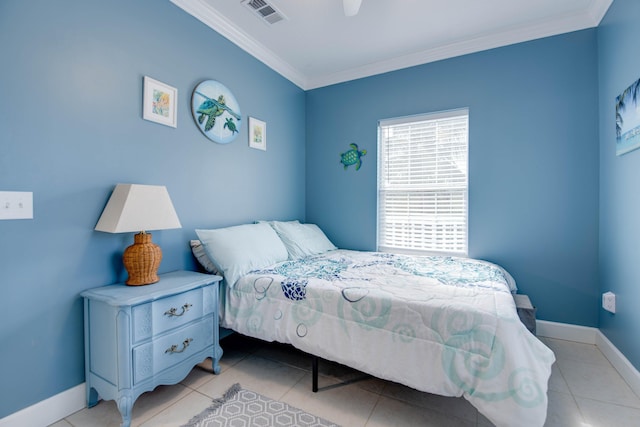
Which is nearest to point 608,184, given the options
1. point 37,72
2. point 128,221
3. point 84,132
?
point 128,221

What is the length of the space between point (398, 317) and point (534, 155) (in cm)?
210

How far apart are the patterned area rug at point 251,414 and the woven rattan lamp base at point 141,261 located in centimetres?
83

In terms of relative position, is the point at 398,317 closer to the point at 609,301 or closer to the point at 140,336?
the point at 140,336

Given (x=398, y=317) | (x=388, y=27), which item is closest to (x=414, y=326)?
(x=398, y=317)

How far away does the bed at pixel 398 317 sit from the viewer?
123 cm

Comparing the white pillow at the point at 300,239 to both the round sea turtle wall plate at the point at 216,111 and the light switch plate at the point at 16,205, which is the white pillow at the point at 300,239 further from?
the light switch plate at the point at 16,205

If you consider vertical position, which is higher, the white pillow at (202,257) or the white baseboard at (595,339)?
the white pillow at (202,257)

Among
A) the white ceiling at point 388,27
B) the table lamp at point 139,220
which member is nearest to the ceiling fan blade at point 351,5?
the white ceiling at point 388,27

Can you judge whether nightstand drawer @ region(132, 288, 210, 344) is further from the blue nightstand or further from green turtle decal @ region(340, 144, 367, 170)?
green turtle decal @ region(340, 144, 367, 170)

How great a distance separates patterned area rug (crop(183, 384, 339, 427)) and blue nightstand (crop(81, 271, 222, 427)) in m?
0.29

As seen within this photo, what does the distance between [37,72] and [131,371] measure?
1.60 metres

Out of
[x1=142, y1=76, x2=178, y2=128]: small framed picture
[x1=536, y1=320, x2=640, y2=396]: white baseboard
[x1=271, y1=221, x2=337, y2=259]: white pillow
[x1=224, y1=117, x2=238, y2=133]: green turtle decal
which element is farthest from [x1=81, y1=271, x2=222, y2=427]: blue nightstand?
[x1=536, y1=320, x2=640, y2=396]: white baseboard

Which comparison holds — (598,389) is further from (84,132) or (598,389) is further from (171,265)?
(84,132)

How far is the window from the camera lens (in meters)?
2.83
